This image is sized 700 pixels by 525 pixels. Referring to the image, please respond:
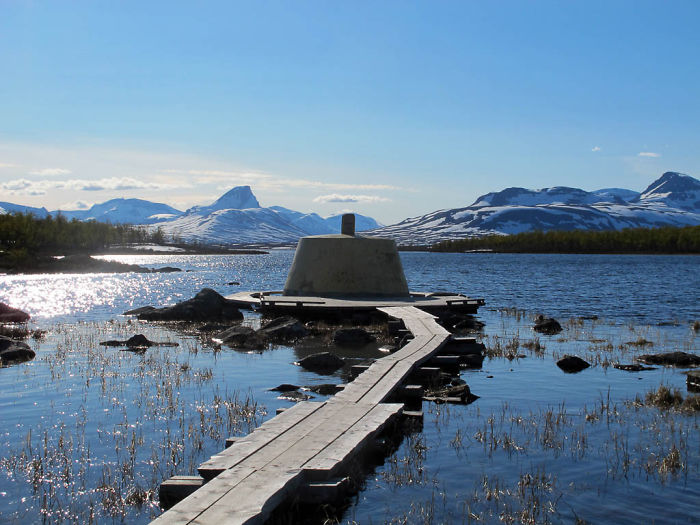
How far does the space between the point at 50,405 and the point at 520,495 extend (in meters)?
9.56

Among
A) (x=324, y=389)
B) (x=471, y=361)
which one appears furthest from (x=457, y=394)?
(x=471, y=361)

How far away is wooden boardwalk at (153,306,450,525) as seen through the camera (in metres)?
6.64

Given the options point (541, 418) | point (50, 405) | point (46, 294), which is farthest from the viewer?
point (46, 294)

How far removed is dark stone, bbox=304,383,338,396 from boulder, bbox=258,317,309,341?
8886 mm

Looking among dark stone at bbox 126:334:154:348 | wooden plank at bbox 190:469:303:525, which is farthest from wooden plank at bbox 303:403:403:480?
dark stone at bbox 126:334:154:348

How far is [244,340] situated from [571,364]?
10.4 meters

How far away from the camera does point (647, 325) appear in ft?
104

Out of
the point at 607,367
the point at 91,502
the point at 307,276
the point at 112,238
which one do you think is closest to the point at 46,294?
the point at 307,276

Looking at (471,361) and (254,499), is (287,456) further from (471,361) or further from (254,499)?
(471,361)

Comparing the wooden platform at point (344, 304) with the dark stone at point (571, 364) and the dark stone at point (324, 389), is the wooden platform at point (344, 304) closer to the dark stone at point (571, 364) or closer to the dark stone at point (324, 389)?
the dark stone at point (571, 364)

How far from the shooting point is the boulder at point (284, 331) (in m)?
24.3

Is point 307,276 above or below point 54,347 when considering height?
above

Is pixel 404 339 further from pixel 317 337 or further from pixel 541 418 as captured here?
pixel 541 418

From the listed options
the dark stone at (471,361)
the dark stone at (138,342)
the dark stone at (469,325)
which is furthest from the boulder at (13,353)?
the dark stone at (469,325)
